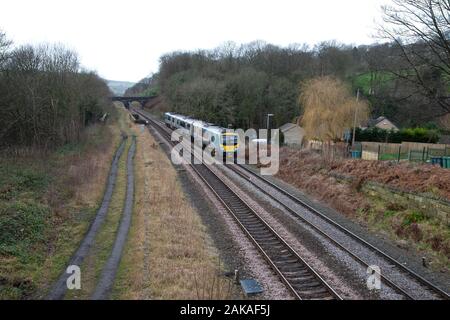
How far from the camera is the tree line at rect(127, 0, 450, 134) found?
49.9 ft

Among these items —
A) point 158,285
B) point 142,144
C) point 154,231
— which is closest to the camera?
point 158,285

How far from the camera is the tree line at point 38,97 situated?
27.9 meters

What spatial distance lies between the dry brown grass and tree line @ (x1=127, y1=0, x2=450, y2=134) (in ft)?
31.9

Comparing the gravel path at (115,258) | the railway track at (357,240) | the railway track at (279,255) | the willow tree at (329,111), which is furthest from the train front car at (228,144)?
the gravel path at (115,258)

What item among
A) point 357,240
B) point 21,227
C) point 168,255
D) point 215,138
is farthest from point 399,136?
point 21,227

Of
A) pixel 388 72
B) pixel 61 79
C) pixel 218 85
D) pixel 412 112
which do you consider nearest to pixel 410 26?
pixel 388 72

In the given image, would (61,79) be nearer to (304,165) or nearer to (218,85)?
(304,165)

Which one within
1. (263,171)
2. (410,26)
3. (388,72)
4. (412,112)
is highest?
(410,26)

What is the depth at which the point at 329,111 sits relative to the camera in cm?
3944

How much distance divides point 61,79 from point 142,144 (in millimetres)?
12063

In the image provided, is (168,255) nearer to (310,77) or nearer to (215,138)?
(215,138)

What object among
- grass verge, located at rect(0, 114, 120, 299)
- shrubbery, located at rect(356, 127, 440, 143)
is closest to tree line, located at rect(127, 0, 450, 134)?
shrubbery, located at rect(356, 127, 440, 143)

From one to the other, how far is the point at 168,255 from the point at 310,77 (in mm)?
57030
